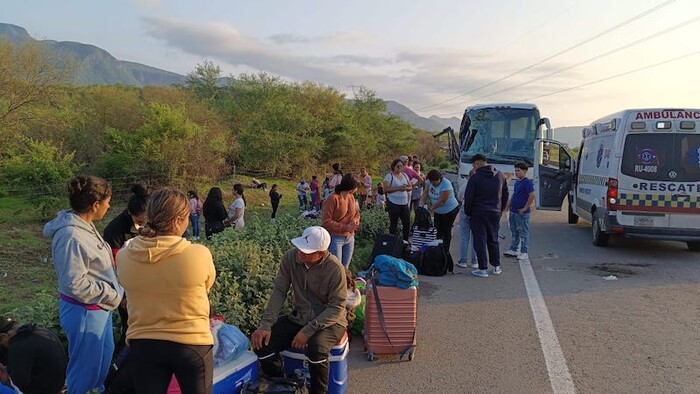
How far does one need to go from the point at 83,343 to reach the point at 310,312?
64.2 inches

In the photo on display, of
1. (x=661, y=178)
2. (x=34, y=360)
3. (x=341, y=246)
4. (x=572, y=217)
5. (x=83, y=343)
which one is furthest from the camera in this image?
(x=572, y=217)

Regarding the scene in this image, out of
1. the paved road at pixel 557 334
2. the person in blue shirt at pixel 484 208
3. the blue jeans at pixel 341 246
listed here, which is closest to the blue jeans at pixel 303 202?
the paved road at pixel 557 334

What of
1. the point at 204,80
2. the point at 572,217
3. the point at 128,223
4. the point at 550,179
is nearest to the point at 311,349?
the point at 128,223

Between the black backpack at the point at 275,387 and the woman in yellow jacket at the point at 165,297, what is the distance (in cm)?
91

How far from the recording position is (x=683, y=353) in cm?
504

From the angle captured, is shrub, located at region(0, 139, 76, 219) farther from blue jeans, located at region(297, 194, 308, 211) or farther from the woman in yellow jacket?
the woman in yellow jacket

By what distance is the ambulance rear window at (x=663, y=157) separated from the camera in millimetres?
9055

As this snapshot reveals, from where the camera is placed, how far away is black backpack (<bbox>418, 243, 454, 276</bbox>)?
795cm

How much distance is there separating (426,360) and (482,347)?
670mm

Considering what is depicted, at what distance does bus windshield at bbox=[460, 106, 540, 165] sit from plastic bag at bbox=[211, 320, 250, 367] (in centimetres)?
1155

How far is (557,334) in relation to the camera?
5.54 metres

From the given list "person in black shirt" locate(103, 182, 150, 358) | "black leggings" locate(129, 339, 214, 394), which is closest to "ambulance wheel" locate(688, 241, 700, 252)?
"person in black shirt" locate(103, 182, 150, 358)

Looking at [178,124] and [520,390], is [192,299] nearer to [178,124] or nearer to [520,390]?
[520,390]

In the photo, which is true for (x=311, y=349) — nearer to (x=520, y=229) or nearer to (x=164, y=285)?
(x=164, y=285)
